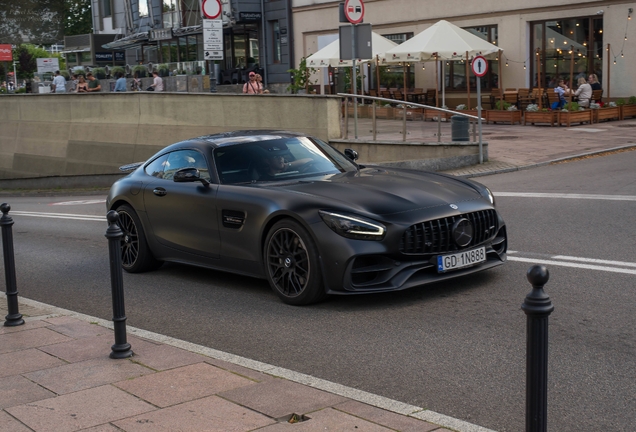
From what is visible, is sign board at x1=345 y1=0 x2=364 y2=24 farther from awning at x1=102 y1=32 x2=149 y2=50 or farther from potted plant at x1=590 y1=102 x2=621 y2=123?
awning at x1=102 y1=32 x2=149 y2=50

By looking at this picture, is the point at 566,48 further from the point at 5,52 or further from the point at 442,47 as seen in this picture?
the point at 5,52

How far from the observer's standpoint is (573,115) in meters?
25.5

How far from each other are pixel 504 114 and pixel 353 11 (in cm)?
1056

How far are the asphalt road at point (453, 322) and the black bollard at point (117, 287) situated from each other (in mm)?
786

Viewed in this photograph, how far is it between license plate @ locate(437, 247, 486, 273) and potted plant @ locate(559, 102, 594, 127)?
19.2 meters

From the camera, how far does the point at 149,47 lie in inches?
2167

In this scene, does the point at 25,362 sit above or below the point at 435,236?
below

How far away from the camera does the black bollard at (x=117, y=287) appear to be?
574 cm

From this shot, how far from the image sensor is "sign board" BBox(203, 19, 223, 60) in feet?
60.2

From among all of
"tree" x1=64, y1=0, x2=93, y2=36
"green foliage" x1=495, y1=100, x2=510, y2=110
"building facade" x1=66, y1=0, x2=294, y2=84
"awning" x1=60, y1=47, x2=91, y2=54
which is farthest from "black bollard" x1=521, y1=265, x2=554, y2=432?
"tree" x1=64, y1=0, x2=93, y2=36

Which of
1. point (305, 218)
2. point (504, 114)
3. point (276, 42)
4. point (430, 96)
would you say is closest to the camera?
point (305, 218)

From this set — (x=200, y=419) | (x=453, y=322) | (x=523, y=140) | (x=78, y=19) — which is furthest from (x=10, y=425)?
(x=78, y=19)

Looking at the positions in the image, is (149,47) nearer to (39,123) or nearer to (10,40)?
(10,40)

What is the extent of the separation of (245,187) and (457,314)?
2.33m
